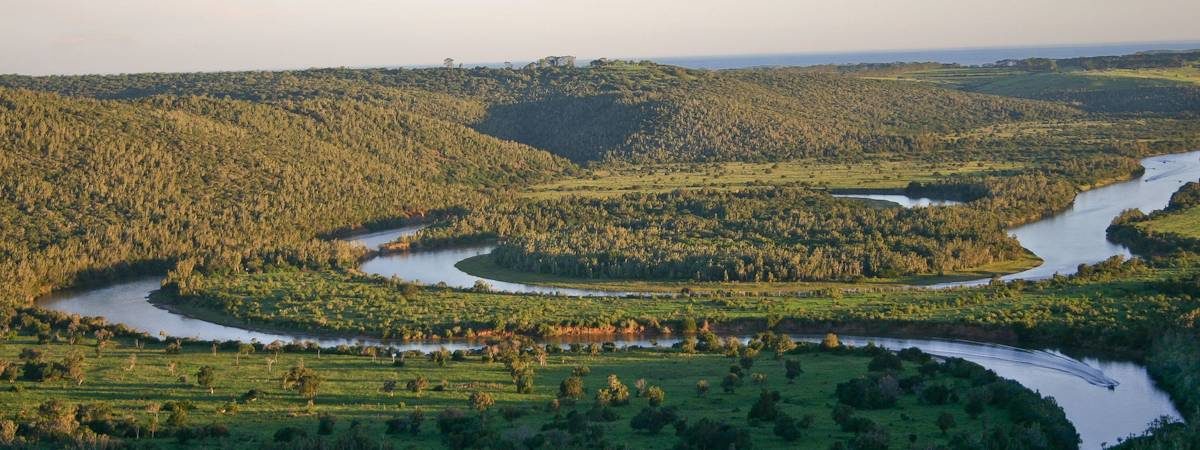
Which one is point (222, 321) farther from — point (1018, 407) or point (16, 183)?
point (1018, 407)

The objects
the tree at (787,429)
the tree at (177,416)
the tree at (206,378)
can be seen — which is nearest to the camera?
the tree at (787,429)

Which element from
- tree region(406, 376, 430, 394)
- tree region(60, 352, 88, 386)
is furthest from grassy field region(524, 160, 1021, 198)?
tree region(406, 376, 430, 394)

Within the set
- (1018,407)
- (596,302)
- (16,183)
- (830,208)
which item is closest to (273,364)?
(596,302)

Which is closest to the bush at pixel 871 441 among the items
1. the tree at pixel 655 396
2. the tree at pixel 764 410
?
the tree at pixel 764 410

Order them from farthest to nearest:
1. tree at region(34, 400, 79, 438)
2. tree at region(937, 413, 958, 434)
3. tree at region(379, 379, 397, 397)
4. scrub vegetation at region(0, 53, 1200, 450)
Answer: tree at region(379, 379, 397, 397) < scrub vegetation at region(0, 53, 1200, 450) < tree at region(937, 413, 958, 434) < tree at region(34, 400, 79, 438)

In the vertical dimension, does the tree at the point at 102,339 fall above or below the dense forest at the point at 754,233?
above

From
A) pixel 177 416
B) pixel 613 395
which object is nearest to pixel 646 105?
pixel 613 395

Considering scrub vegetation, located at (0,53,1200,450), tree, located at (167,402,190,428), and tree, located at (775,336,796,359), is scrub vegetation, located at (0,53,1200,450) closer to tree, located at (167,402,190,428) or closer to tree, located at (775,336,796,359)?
tree, located at (167,402,190,428)

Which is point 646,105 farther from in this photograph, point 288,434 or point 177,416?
point 288,434

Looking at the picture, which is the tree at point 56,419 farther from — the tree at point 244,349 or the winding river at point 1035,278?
the winding river at point 1035,278
